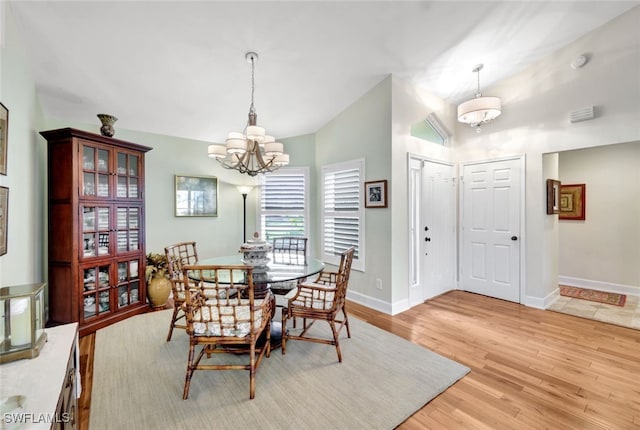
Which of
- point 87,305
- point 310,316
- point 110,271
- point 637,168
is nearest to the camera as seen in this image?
point 310,316

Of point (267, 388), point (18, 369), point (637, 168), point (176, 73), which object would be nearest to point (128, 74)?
point (176, 73)

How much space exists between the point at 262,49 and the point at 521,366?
148 inches

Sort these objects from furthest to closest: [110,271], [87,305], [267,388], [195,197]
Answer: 1. [195,197]
2. [110,271]
3. [87,305]
4. [267,388]

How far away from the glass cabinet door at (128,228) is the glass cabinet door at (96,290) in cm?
31

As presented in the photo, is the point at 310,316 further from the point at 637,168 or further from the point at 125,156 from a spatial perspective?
the point at 637,168

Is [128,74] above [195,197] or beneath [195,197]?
above

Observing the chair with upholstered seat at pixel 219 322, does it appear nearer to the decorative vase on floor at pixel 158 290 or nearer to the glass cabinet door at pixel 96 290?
the glass cabinet door at pixel 96 290

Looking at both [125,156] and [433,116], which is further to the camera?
[433,116]

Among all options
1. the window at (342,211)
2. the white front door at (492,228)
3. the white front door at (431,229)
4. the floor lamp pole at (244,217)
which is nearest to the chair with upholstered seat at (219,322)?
the window at (342,211)

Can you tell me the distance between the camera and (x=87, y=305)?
9.95 feet

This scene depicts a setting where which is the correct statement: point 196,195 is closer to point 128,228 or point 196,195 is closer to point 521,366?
point 128,228

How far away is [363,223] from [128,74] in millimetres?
3207

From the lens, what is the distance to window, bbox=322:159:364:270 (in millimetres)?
4031

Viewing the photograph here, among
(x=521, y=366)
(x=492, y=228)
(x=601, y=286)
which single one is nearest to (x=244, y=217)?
(x=492, y=228)
